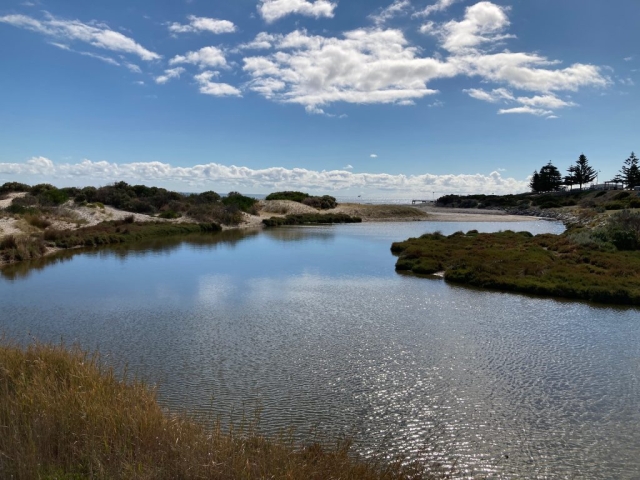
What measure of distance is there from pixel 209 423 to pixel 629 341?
13270 mm

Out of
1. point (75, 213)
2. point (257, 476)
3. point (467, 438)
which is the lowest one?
point (467, 438)

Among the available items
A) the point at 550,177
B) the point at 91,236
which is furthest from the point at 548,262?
the point at 550,177

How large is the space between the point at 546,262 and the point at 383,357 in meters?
18.6

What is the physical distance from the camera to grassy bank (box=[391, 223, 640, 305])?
2186 centimetres

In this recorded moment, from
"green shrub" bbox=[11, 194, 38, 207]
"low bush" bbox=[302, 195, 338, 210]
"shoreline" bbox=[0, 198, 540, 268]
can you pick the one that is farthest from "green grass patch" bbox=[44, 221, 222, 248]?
"low bush" bbox=[302, 195, 338, 210]

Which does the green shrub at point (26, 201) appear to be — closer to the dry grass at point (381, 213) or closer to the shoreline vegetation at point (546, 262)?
the shoreline vegetation at point (546, 262)

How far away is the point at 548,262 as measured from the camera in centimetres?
2730

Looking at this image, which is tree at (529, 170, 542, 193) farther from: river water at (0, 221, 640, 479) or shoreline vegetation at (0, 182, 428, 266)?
river water at (0, 221, 640, 479)

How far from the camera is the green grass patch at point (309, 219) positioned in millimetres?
71244

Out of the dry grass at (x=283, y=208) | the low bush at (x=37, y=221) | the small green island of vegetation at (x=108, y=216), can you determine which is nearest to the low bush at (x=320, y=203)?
the dry grass at (x=283, y=208)

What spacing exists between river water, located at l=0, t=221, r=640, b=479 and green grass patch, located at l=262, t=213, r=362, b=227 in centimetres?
4624

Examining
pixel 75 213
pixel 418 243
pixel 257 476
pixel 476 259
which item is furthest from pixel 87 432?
pixel 75 213

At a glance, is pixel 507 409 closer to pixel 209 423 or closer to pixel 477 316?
pixel 209 423

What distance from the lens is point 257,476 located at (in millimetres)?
5559
